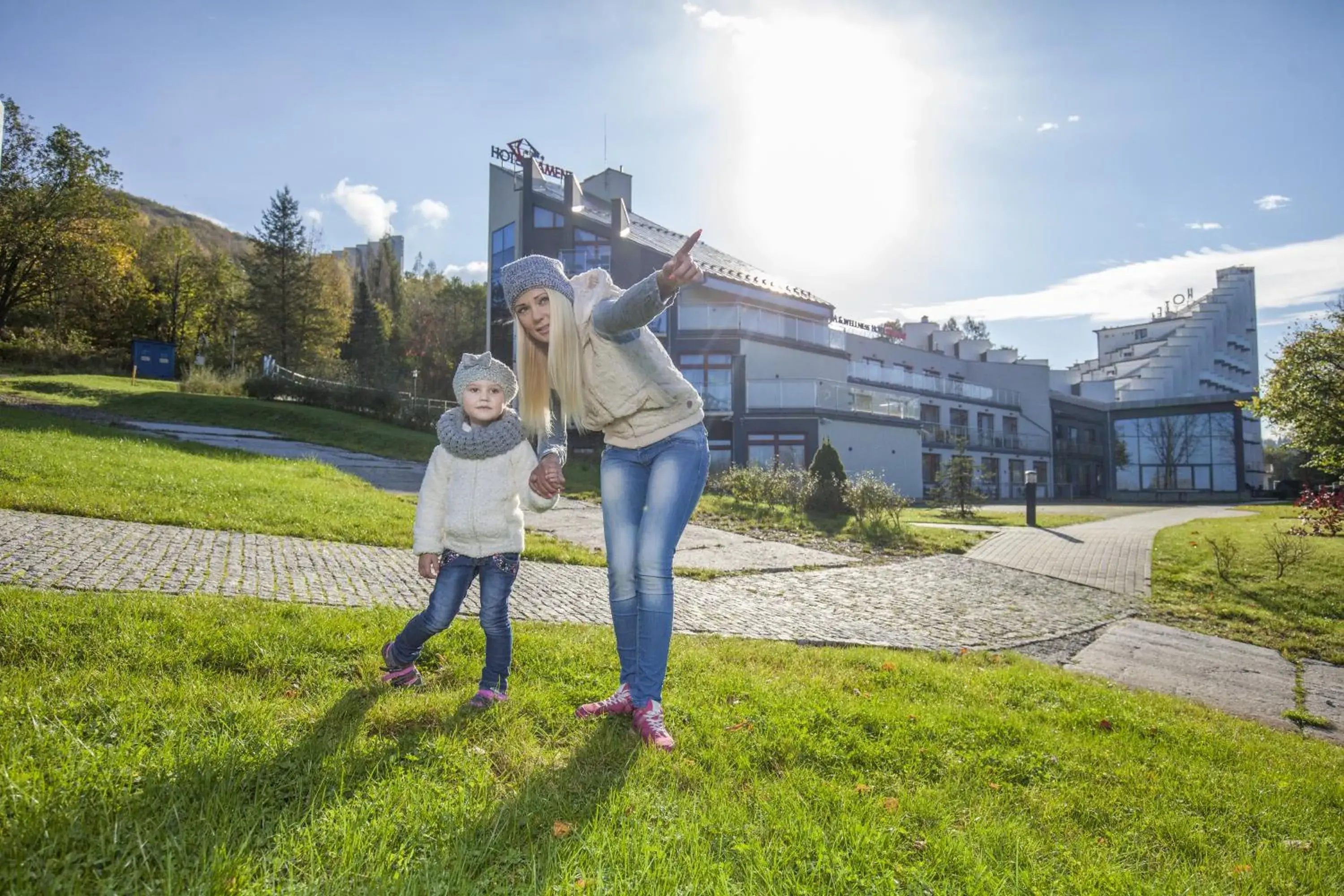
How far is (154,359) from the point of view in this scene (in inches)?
1329

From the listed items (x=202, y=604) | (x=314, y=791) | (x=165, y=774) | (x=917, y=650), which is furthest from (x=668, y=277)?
(x=917, y=650)

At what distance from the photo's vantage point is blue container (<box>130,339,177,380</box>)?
33.1 meters

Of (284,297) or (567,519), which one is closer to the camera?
(567,519)

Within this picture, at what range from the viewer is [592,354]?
3.07 metres

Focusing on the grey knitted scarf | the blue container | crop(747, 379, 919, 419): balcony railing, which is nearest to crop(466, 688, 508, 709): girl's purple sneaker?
the grey knitted scarf

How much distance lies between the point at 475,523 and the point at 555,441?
1.67ft

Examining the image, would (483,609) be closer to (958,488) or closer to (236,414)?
(958,488)

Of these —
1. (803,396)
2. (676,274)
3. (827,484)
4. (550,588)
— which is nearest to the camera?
(676,274)

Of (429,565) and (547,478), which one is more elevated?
(547,478)

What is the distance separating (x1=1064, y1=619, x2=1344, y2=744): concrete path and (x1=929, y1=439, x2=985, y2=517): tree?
44.7ft

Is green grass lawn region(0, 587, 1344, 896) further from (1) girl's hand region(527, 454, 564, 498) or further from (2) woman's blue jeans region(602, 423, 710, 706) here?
(1) girl's hand region(527, 454, 564, 498)

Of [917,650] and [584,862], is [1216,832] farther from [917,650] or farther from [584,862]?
[917,650]

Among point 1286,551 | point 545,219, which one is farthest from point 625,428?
point 545,219

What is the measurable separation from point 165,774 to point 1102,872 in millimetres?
2624
